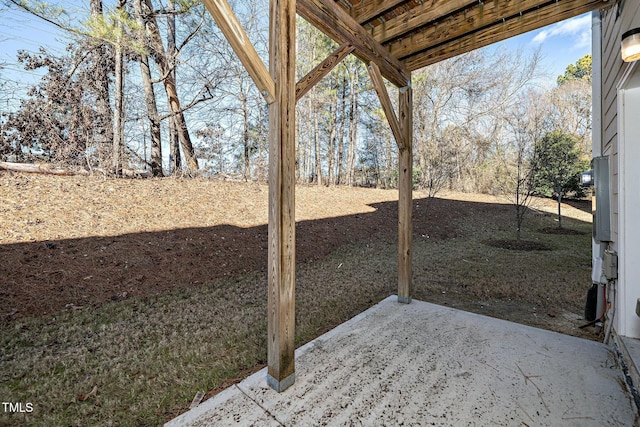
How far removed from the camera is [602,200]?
238 cm

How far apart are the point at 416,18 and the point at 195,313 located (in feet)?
11.2

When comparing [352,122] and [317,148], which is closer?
[317,148]

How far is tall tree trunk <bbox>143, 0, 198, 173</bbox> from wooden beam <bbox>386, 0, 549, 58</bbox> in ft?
21.2

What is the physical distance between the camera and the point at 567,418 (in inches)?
60.3

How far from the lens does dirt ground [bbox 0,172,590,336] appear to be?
10.6 ft

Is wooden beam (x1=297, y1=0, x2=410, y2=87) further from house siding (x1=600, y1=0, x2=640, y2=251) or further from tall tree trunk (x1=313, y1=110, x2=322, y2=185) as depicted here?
tall tree trunk (x1=313, y1=110, x2=322, y2=185)

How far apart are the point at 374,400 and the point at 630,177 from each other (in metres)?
2.24

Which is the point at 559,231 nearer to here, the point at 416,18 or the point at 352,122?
the point at 352,122

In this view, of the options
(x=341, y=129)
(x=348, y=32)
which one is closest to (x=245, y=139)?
(x=341, y=129)

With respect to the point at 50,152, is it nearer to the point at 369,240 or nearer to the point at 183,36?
the point at 183,36

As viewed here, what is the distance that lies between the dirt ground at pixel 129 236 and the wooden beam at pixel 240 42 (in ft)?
9.67

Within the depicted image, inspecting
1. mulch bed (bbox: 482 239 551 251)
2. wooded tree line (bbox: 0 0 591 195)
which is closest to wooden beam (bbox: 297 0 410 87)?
mulch bed (bbox: 482 239 551 251)

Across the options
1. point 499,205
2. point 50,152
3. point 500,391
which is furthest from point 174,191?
point 499,205

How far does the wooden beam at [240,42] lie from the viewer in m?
1.46
